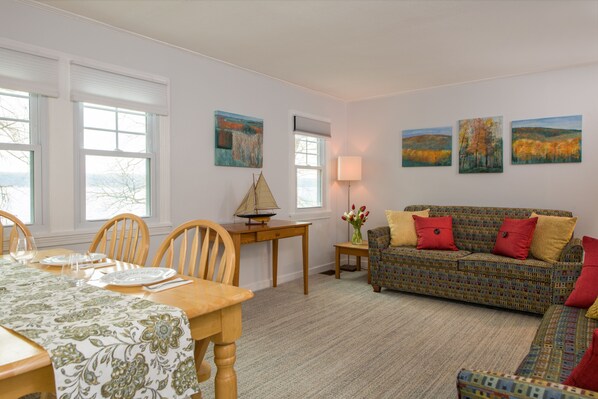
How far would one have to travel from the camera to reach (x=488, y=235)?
421cm

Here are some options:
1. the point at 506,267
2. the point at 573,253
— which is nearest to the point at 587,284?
the point at 573,253

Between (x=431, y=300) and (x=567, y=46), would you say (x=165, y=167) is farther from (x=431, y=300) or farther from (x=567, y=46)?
(x=567, y=46)

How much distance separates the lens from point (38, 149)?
2867mm

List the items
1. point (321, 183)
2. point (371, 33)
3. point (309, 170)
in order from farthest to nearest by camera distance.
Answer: point (321, 183)
point (309, 170)
point (371, 33)

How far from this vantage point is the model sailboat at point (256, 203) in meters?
3.99

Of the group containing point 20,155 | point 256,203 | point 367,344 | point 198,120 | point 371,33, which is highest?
point 371,33

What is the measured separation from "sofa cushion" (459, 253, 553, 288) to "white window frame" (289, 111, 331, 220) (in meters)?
1.96

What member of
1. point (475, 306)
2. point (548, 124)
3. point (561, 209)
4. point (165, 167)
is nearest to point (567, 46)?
point (548, 124)

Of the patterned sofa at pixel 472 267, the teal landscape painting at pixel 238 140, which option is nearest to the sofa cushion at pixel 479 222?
the patterned sofa at pixel 472 267

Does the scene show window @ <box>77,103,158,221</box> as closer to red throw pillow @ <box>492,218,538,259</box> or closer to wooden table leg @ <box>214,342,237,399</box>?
wooden table leg @ <box>214,342,237,399</box>

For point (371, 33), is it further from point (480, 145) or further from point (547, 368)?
point (547, 368)

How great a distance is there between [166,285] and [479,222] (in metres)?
3.66

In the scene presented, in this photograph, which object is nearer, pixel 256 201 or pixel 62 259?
pixel 62 259

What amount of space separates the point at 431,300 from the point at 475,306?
40cm
